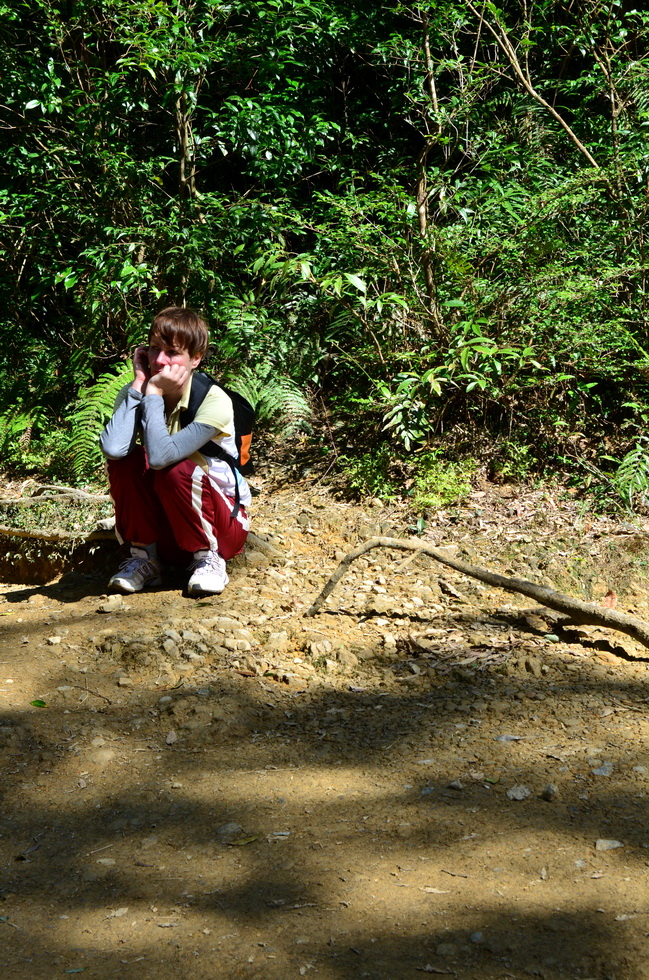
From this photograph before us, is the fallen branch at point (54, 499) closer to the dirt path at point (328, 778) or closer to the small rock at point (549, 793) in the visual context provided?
the dirt path at point (328, 778)

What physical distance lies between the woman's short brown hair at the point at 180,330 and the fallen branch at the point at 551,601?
1382 millimetres

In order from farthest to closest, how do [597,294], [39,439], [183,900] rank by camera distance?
[39,439] → [597,294] → [183,900]

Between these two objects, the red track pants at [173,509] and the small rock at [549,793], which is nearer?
the small rock at [549,793]

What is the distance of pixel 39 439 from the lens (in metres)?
7.55

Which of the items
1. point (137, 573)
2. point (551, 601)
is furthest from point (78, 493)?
point (551, 601)

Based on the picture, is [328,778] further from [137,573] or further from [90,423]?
[90,423]

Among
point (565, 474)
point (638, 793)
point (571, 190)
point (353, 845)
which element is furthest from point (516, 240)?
point (353, 845)

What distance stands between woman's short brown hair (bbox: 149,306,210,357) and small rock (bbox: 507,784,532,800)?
2.68 m

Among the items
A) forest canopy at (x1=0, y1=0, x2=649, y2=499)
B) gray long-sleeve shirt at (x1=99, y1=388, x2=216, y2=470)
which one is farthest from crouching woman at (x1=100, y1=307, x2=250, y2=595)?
forest canopy at (x1=0, y1=0, x2=649, y2=499)

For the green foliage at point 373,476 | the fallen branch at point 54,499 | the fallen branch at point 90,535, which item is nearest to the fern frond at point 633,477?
the green foliage at point 373,476

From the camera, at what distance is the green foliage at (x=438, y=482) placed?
5656 mm

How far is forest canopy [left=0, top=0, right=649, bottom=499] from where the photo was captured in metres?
5.92

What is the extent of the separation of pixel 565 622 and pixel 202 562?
191 centimetres

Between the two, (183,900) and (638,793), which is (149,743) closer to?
(183,900)
